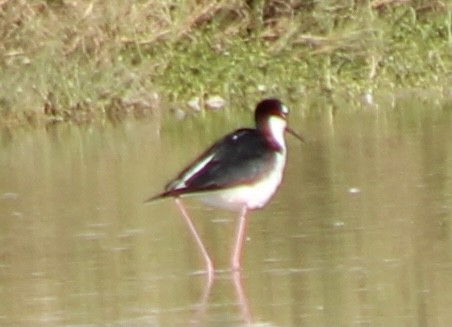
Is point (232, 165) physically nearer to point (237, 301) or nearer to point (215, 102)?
point (237, 301)

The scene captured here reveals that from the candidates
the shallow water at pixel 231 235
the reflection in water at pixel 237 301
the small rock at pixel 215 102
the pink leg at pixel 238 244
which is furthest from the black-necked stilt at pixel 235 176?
the small rock at pixel 215 102

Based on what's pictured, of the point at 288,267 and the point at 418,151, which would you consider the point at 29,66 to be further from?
the point at 288,267

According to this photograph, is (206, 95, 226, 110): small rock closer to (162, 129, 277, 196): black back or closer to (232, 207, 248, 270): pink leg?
(162, 129, 277, 196): black back

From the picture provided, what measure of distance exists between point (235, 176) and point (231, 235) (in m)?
0.84

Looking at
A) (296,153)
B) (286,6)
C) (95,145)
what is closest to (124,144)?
(95,145)

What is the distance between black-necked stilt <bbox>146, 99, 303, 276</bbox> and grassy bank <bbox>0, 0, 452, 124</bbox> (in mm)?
5914

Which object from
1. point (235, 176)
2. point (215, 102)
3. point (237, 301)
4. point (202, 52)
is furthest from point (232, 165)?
point (202, 52)

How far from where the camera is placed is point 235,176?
8.52 meters

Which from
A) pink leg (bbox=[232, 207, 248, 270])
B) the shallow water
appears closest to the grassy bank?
the shallow water

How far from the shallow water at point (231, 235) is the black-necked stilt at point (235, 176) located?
0.25 meters

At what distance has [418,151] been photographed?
39.4ft

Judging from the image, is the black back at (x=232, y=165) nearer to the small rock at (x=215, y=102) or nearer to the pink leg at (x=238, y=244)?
the pink leg at (x=238, y=244)

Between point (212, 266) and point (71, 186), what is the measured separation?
2.98 meters

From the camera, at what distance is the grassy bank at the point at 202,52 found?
14.8 m
